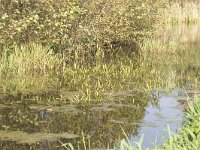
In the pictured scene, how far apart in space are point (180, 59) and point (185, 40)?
6.92 metres

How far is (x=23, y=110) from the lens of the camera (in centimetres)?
894

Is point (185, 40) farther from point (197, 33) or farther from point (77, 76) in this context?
point (77, 76)

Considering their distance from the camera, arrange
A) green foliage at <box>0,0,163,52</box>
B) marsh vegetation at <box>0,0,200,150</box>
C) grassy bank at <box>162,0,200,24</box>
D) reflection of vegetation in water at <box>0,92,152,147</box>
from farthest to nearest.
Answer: grassy bank at <box>162,0,200,24</box> < green foliage at <box>0,0,163,52</box> < marsh vegetation at <box>0,0,200,150</box> < reflection of vegetation in water at <box>0,92,152,147</box>

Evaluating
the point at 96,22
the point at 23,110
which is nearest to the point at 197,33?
the point at 96,22

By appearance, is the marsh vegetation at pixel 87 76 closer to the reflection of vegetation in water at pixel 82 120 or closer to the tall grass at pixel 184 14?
the reflection of vegetation in water at pixel 82 120

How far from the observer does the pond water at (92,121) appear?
7277 mm

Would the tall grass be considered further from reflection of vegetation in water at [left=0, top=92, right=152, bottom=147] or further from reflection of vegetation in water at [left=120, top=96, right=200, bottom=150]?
reflection of vegetation in water at [left=120, top=96, right=200, bottom=150]

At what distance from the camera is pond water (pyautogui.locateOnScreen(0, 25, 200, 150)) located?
7277 millimetres

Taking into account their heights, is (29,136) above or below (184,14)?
below

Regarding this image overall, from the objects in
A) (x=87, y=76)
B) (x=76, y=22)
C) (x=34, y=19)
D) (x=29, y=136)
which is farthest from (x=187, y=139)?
(x=76, y=22)

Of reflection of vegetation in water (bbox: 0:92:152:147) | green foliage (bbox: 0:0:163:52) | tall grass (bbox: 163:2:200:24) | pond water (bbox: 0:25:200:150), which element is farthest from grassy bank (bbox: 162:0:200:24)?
reflection of vegetation in water (bbox: 0:92:152:147)

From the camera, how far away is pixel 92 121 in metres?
8.52

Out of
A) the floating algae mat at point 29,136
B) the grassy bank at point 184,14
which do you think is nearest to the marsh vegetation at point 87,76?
the floating algae mat at point 29,136

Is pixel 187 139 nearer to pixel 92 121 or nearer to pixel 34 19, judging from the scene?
pixel 92 121
